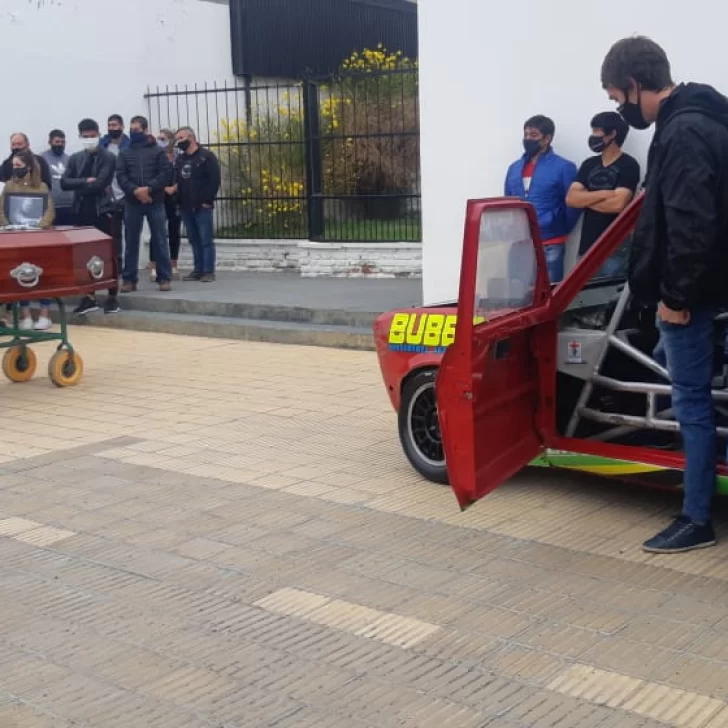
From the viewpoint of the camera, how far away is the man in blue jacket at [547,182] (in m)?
9.09

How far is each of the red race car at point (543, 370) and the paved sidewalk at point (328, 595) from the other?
36 cm

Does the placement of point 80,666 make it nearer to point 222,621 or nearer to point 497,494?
point 222,621

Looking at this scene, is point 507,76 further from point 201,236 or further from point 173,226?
point 173,226

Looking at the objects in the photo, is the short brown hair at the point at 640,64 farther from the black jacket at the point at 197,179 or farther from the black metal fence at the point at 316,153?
the black jacket at the point at 197,179

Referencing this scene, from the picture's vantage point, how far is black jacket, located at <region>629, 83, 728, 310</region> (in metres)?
4.32

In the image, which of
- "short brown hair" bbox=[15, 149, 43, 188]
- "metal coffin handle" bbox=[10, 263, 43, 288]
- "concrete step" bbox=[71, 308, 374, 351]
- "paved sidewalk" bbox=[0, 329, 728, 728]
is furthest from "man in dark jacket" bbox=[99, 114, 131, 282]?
"paved sidewalk" bbox=[0, 329, 728, 728]

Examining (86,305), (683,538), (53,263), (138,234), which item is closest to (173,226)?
(138,234)

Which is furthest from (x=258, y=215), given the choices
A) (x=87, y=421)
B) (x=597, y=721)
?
(x=597, y=721)

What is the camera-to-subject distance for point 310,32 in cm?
1975

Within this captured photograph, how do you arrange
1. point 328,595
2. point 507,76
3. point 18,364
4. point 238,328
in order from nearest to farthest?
point 328,595 → point 18,364 → point 507,76 → point 238,328

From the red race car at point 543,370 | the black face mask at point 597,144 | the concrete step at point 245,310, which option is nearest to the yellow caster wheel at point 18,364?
the concrete step at point 245,310

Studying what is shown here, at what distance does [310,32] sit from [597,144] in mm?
12074

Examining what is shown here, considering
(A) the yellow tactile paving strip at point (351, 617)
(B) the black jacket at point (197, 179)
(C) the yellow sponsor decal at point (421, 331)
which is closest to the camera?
(A) the yellow tactile paving strip at point (351, 617)

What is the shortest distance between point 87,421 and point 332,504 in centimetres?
282
